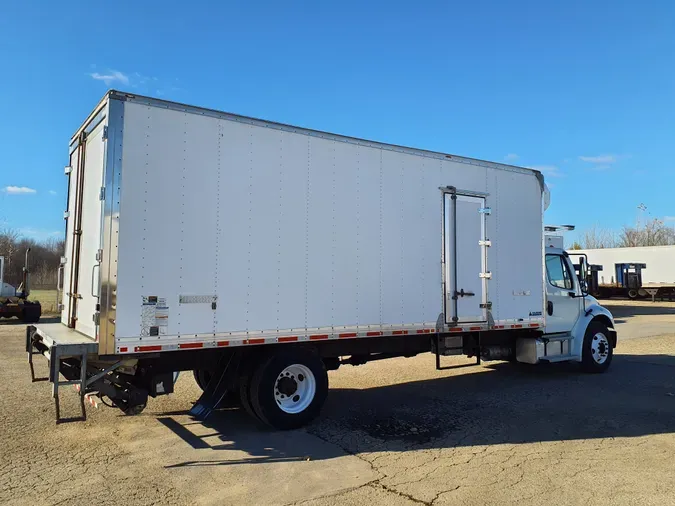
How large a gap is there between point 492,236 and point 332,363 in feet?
11.7

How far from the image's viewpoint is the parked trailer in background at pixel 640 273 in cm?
3872

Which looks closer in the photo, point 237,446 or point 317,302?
point 237,446

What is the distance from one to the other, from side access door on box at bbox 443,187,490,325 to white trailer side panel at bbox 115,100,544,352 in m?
0.18

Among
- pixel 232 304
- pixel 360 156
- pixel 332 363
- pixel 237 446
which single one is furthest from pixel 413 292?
pixel 237 446

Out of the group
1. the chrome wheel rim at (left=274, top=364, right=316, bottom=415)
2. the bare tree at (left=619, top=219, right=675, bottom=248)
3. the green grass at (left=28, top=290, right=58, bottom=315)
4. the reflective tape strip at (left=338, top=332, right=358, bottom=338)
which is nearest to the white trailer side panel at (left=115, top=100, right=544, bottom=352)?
the reflective tape strip at (left=338, top=332, right=358, bottom=338)

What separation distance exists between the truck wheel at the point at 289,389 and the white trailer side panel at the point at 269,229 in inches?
18.0

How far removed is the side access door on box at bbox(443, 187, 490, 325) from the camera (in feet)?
26.3

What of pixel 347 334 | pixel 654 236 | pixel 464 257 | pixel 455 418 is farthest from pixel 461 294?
pixel 654 236

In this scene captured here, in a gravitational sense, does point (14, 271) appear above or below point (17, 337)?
above

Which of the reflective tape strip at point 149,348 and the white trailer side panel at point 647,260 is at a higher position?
the white trailer side panel at point 647,260

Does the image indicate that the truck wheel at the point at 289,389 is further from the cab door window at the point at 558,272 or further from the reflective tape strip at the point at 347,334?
the cab door window at the point at 558,272

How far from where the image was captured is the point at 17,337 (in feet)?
51.8

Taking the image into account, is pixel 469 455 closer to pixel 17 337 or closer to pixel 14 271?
pixel 17 337

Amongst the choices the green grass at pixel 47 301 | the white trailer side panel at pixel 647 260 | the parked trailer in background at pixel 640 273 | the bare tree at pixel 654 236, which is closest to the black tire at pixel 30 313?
the green grass at pixel 47 301
